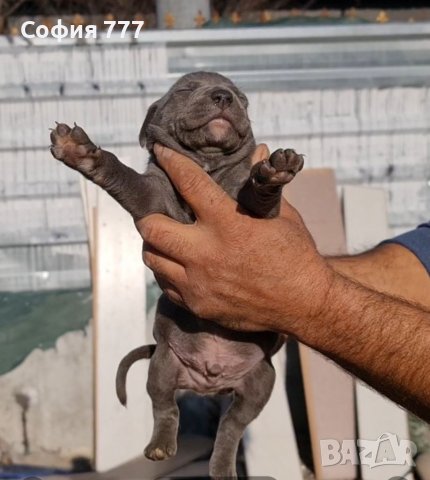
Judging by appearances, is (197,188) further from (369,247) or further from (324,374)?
(369,247)

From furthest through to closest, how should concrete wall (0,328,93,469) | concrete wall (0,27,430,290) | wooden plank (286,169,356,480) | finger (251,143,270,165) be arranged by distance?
1. concrete wall (0,27,430,290)
2. concrete wall (0,328,93,469)
3. wooden plank (286,169,356,480)
4. finger (251,143,270,165)

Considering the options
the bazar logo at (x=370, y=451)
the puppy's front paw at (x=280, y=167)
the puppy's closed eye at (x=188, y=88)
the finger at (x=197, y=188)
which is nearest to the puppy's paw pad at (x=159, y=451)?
the finger at (x=197, y=188)

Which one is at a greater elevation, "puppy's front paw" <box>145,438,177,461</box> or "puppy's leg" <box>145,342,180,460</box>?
"puppy's leg" <box>145,342,180,460</box>

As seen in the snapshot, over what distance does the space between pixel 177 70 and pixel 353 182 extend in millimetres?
1256

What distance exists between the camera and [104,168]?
9.32ft

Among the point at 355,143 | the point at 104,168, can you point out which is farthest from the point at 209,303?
the point at 355,143

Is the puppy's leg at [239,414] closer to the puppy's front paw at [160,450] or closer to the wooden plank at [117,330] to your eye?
the puppy's front paw at [160,450]

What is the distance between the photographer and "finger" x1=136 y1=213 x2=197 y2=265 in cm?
275

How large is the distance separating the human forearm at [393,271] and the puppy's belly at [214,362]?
0.53 meters

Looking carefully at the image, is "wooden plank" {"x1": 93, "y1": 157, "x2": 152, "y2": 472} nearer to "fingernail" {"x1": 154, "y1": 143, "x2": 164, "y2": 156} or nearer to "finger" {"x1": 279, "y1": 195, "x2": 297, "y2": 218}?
"fingernail" {"x1": 154, "y1": 143, "x2": 164, "y2": 156}

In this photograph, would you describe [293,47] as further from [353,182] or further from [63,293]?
[63,293]

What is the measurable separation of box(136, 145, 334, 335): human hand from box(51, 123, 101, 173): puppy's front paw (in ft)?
0.97

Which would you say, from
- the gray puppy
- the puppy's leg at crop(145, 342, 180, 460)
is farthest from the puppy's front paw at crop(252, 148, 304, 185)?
the puppy's leg at crop(145, 342, 180, 460)

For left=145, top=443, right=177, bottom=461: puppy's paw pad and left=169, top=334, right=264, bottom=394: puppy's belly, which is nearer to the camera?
left=145, top=443, right=177, bottom=461: puppy's paw pad
